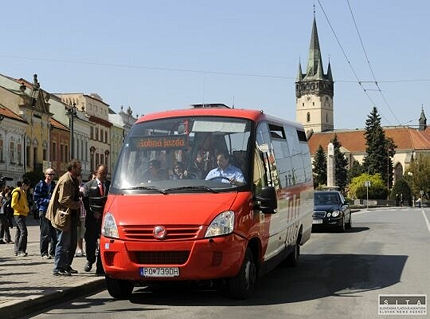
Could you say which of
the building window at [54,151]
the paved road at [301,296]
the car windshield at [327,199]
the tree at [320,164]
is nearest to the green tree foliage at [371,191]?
the tree at [320,164]

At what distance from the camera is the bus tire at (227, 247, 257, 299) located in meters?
9.46

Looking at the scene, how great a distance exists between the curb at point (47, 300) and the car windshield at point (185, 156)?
5.22 ft

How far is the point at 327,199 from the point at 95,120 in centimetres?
5744

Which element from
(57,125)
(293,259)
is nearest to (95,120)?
(57,125)

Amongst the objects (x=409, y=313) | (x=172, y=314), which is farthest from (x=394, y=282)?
(x=172, y=314)

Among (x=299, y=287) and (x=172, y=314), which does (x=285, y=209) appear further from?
(x=172, y=314)

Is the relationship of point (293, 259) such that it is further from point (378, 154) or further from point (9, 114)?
point (378, 154)

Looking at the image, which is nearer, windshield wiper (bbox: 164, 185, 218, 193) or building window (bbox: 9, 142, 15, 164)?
windshield wiper (bbox: 164, 185, 218, 193)

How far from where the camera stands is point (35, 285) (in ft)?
35.3

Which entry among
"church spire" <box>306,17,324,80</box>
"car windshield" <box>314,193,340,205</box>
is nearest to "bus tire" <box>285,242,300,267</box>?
"car windshield" <box>314,193,340,205</box>

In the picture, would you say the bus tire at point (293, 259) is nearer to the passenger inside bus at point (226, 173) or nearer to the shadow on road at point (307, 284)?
the shadow on road at point (307, 284)

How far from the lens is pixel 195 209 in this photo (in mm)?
9250

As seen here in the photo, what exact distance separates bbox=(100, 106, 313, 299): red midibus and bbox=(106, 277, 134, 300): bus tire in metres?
0.01

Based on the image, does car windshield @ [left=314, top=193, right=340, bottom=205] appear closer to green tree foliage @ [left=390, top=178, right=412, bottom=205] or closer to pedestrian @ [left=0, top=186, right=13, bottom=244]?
pedestrian @ [left=0, top=186, right=13, bottom=244]
